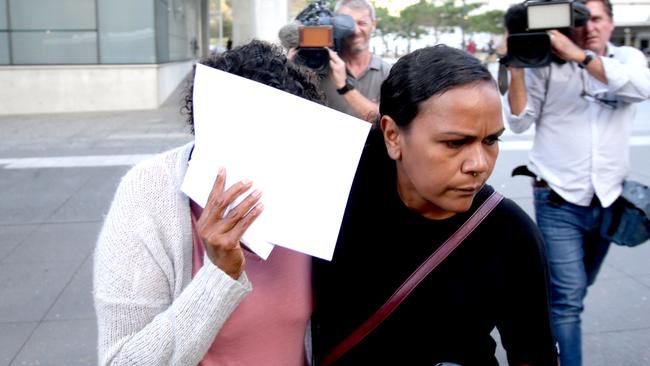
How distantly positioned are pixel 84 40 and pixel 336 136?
1625 centimetres

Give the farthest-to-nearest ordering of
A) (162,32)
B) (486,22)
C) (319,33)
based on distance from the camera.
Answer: (486,22)
(162,32)
(319,33)

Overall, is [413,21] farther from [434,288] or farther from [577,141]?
[434,288]

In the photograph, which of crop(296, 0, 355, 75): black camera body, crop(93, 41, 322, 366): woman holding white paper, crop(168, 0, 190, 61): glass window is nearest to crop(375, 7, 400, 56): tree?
crop(168, 0, 190, 61): glass window

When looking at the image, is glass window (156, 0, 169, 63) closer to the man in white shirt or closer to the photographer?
the photographer

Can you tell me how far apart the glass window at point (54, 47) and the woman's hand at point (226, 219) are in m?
16.1

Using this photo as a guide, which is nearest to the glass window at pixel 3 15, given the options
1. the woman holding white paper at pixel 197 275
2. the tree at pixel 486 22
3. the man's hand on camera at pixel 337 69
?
the man's hand on camera at pixel 337 69

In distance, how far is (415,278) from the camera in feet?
5.25

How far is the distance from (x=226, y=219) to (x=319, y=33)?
2.46 meters

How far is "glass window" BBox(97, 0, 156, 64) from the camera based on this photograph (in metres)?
16.4

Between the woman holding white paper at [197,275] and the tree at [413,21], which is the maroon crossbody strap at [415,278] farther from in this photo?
the tree at [413,21]

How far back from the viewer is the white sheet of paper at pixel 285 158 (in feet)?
4.58

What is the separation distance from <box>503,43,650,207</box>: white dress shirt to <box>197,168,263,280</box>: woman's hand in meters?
2.11

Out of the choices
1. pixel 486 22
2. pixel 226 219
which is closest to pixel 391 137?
pixel 226 219

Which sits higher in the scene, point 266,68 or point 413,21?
point 413,21
